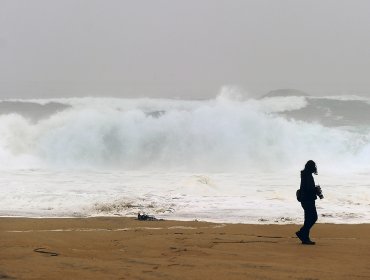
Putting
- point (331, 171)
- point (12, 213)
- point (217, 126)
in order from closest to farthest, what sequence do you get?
point (12, 213)
point (331, 171)
point (217, 126)

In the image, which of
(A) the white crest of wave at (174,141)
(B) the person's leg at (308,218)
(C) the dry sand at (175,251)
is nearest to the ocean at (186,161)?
(A) the white crest of wave at (174,141)

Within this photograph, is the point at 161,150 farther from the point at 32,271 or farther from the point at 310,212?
the point at 32,271

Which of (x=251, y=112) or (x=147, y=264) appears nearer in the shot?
(x=147, y=264)

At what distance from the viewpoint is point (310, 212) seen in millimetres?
8320

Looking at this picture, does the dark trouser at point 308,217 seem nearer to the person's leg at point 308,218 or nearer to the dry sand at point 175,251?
the person's leg at point 308,218

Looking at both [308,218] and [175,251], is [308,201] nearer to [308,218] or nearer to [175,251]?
[308,218]

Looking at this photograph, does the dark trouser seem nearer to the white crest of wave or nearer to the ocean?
the ocean

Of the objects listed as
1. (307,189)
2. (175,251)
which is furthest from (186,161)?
(175,251)

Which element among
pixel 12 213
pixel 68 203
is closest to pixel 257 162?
pixel 68 203

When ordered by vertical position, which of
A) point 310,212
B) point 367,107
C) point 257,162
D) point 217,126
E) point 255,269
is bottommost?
point 255,269

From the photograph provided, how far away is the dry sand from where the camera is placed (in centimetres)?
598

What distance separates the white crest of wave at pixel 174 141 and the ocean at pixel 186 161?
0.06 meters

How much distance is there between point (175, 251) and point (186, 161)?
2085 centimetres

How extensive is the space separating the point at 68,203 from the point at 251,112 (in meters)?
20.7
